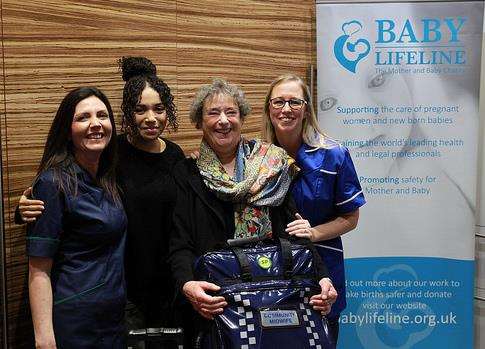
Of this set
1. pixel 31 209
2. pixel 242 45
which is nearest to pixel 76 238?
pixel 31 209

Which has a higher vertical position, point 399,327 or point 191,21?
point 191,21

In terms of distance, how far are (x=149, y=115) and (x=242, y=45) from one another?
1.10 metres

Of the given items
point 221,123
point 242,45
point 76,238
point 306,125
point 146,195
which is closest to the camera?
point 76,238

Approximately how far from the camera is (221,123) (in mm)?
2104

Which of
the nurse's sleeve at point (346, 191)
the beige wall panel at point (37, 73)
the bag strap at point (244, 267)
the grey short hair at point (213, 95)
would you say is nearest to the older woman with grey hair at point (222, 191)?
the grey short hair at point (213, 95)

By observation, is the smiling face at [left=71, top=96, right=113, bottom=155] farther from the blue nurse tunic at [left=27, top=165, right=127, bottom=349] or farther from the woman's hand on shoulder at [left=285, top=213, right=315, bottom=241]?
the woman's hand on shoulder at [left=285, top=213, right=315, bottom=241]

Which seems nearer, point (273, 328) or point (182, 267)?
point (273, 328)

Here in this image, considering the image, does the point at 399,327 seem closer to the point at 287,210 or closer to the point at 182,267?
the point at 287,210

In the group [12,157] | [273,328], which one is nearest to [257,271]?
[273,328]

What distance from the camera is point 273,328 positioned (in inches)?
72.2

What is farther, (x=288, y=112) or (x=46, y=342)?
(x=288, y=112)

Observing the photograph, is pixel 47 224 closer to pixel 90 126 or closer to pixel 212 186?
pixel 90 126

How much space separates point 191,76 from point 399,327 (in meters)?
1.79

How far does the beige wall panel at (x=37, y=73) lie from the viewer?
2.29 meters
